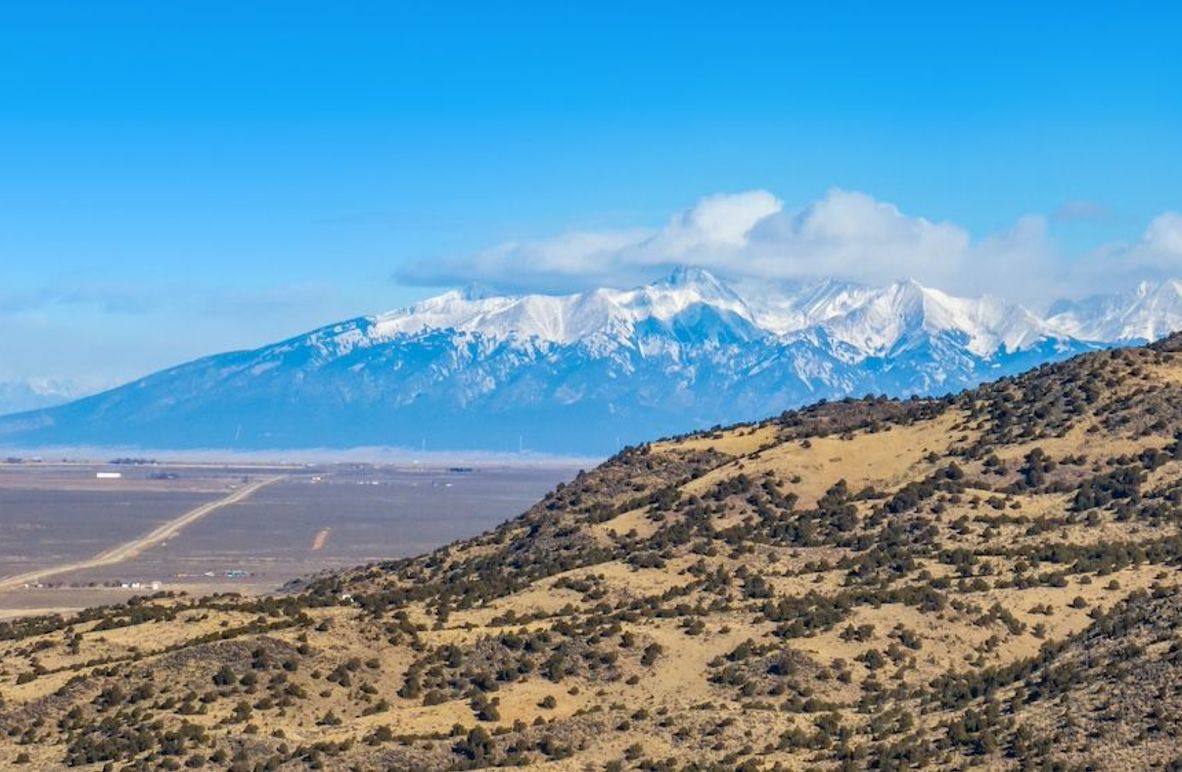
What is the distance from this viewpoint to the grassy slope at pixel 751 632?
66.3 metres

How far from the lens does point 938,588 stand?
87.6 m

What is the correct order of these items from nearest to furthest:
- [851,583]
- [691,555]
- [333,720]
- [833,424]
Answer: [333,720] < [851,583] < [691,555] < [833,424]

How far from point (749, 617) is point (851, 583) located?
27.1ft

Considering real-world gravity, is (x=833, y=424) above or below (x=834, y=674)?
above

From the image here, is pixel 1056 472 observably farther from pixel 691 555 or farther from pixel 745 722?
pixel 745 722

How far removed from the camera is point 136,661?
78.2 m

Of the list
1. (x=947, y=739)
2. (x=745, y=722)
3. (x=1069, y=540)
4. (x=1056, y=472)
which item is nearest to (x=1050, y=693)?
(x=947, y=739)

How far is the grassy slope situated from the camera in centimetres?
6631

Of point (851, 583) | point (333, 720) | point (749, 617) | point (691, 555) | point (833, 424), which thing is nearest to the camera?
point (333, 720)

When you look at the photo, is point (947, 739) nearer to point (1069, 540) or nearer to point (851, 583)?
point (851, 583)

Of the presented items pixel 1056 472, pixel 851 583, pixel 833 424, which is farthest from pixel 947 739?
pixel 833 424

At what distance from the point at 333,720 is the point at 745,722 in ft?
48.8

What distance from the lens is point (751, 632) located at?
82875 millimetres

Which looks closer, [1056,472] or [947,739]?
[947,739]
